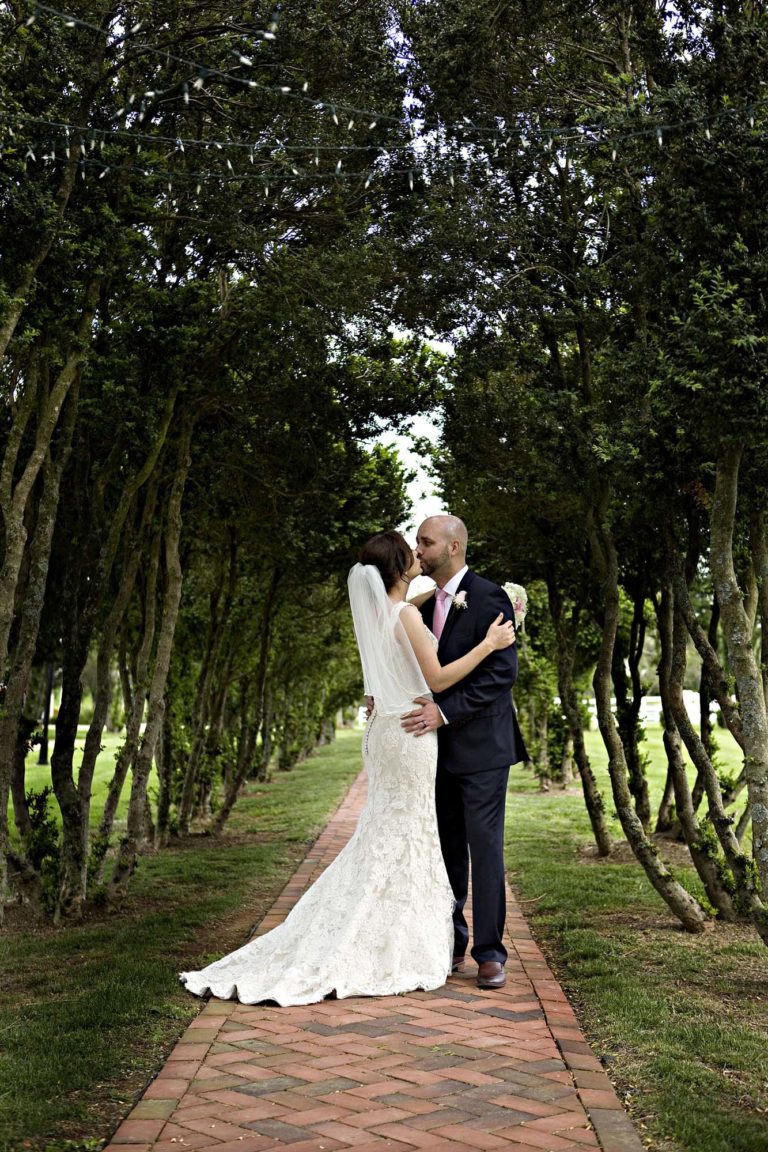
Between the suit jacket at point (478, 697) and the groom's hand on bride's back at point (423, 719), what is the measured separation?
0.19ft

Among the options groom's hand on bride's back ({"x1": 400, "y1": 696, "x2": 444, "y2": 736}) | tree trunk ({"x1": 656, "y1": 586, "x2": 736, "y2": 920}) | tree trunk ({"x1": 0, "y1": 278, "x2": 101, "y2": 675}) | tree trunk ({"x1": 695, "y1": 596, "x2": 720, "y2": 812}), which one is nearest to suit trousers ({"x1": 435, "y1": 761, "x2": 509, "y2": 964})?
groom's hand on bride's back ({"x1": 400, "y1": 696, "x2": 444, "y2": 736})

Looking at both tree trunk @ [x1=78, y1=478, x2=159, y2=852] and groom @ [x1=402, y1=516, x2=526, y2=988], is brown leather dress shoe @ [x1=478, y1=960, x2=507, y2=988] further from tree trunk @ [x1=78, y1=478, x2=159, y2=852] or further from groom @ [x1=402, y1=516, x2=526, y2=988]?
tree trunk @ [x1=78, y1=478, x2=159, y2=852]

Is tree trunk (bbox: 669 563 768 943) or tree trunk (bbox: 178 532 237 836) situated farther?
tree trunk (bbox: 178 532 237 836)

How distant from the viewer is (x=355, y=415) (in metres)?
11.6

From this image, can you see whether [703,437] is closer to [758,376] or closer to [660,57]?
[758,376]

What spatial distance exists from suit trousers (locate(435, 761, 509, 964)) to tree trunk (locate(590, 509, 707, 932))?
6.03ft

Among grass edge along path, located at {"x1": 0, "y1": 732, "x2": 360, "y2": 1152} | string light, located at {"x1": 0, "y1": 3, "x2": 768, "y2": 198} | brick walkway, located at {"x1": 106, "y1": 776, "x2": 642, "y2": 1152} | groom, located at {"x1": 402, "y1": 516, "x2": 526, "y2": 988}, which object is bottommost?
grass edge along path, located at {"x1": 0, "y1": 732, "x2": 360, "y2": 1152}

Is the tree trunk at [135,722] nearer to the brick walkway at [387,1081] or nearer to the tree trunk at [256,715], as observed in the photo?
the brick walkway at [387,1081]

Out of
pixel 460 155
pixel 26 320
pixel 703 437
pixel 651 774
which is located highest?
pixel 460 155

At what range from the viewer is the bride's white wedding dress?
244 inches

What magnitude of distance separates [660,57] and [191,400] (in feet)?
14.7

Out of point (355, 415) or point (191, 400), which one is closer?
point (191, 400)

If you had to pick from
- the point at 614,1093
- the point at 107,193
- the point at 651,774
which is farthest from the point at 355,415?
the point at 651,774

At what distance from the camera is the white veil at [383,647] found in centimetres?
671
